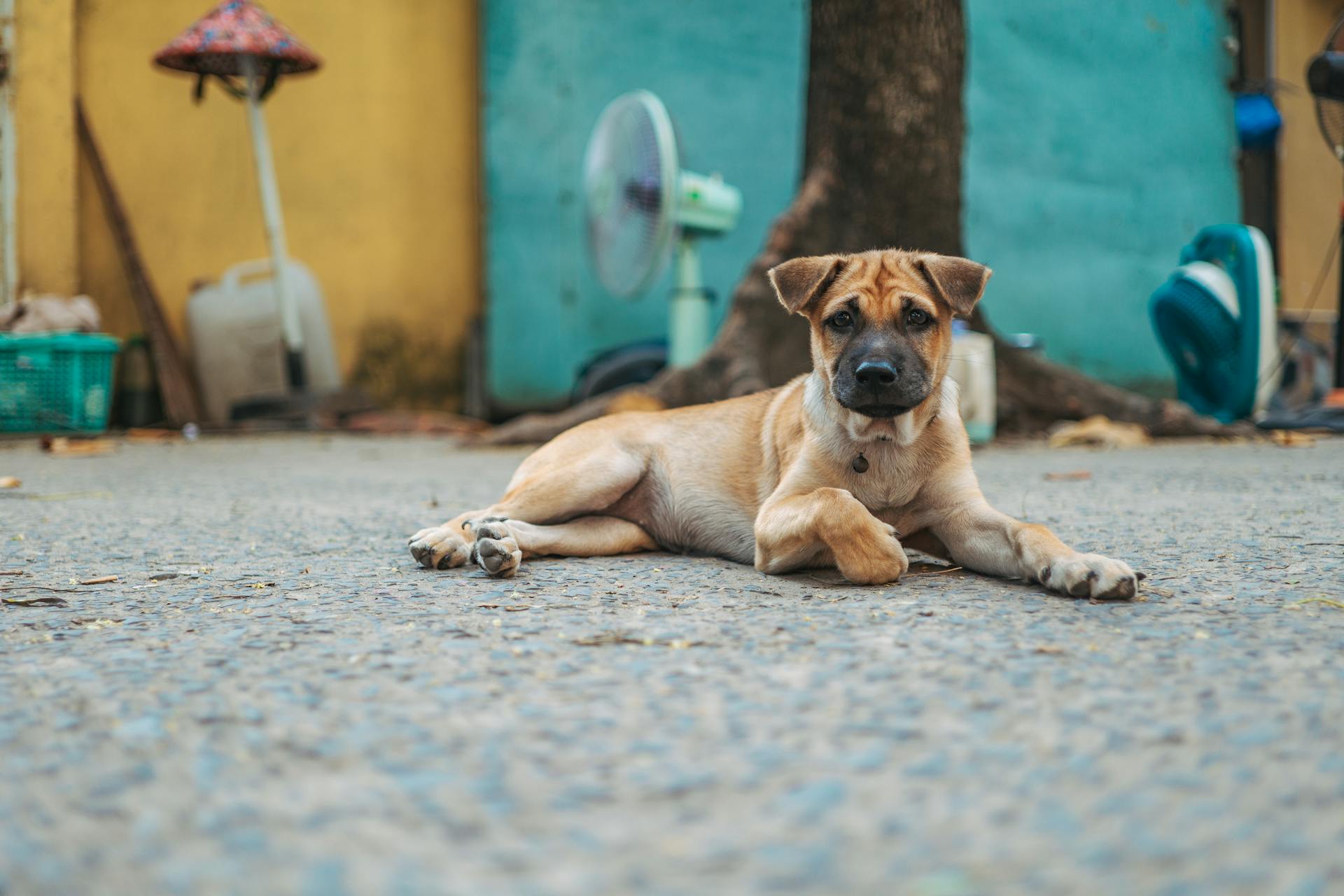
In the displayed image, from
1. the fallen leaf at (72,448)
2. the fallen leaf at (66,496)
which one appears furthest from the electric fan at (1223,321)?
the fallen leaf at (72,448)

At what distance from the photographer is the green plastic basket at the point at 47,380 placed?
7918 mm

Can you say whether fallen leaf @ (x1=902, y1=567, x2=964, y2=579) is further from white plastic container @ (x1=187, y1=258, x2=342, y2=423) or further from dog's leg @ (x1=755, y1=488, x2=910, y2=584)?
white plastic container @ (x1=187, y1=258, x2=342, y2=423)

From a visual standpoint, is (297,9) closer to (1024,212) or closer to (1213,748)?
(1024,212)

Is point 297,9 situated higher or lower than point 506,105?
higher

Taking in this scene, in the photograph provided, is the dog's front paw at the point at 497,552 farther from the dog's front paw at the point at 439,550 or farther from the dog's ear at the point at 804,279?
the dog's ear at the point at 804,279

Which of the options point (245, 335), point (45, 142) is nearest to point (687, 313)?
point (245, 335)

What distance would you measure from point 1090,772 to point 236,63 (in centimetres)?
883

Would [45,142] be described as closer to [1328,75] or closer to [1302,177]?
[1328,75]

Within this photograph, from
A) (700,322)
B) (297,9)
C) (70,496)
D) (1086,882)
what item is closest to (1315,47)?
(700,322)

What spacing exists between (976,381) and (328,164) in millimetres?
5965

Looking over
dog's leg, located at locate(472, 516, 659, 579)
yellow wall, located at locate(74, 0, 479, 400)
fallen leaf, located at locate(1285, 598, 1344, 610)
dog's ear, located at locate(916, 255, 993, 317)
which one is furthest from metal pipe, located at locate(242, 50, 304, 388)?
fallen leaf, located at locate(1285, 598, 1344, 610)

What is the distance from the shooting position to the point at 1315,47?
1156 centimetres

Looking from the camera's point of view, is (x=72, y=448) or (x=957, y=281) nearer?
(x=957, y=281)

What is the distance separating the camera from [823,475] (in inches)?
109
